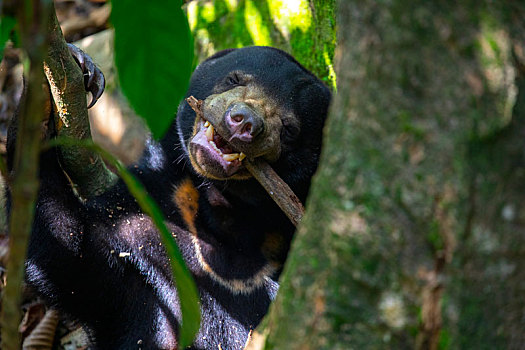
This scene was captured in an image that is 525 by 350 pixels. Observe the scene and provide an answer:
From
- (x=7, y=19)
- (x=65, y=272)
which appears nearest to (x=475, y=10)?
(x=7, y=19)

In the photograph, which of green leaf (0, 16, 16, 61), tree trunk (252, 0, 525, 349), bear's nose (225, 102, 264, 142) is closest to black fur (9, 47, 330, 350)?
bear's nose (225, 102, 264, 142)

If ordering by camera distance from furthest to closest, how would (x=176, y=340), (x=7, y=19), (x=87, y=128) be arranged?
(x=176, y=340) < (x=87, y=128) < (x=7, y=19)

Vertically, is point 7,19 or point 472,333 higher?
point 7,19

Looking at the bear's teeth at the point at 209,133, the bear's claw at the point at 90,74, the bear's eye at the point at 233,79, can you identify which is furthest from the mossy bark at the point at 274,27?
the bear's claw at the point at 90,74

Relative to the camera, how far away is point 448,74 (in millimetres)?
1099

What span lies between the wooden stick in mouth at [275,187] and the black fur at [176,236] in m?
0.30

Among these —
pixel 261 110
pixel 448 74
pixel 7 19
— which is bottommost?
pixel 261 110

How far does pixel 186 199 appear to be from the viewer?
134 inches

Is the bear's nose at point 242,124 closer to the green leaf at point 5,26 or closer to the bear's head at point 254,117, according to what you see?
the bear's head at point 254,117

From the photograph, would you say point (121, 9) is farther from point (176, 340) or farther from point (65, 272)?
point (176, 340)

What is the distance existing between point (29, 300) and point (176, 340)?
196cm

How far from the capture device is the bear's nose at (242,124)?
2691 millimetres

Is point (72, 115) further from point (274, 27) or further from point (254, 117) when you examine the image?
point (274, 27)

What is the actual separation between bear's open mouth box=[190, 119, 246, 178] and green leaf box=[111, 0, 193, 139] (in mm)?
1525
